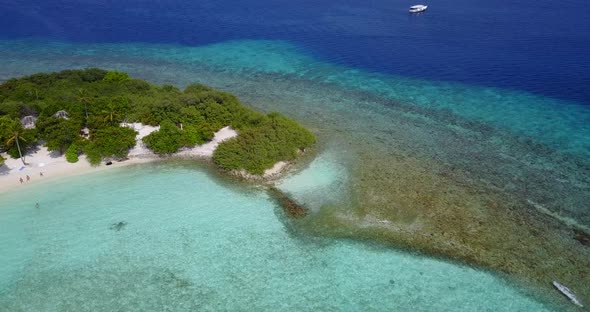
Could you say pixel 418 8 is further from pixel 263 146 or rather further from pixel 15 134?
pixel 15 134

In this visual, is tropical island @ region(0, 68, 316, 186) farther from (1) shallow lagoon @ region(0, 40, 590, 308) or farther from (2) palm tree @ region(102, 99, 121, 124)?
(1) shallow lagoon @ region(0, 40, 590, 308)

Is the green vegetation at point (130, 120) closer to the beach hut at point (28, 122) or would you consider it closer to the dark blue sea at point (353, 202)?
the beach hut at point (28, 122)

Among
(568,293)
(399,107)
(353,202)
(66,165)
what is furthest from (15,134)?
(568,293)

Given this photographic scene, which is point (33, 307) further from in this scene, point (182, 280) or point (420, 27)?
point (420, 27)

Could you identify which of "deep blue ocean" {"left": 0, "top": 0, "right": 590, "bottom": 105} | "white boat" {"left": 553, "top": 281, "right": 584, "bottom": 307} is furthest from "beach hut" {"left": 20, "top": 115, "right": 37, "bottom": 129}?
"white boat" {"left": 553, "top": 281, "right": 584, "bottom": 307}

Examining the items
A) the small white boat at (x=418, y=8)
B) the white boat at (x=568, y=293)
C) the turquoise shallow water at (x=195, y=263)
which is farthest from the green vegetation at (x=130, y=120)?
the small white boat at (x=418, y=8)

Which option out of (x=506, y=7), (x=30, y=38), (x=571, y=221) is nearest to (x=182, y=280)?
(x=571, y=221)
